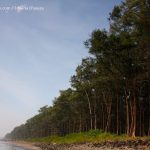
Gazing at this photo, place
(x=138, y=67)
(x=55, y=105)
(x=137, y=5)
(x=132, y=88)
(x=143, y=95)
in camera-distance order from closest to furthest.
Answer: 1. (x=137, y=5)
2. (x=138, y=67)
3. (x=132, y=88)
4. (x=143, y=95)
5. (x=55, y=105)

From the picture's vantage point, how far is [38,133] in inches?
→ 7579

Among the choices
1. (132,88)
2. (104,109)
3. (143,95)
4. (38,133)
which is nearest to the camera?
(132,88)

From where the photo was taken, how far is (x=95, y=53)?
4538 centimetres

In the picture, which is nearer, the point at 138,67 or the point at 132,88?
the point at 138,67

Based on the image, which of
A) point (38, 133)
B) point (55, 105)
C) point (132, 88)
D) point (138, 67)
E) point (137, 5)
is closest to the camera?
point (137, 5)

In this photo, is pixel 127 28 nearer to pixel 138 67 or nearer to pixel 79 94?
pixel 138 67

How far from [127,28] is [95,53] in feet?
17.5

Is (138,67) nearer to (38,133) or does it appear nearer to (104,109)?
(104,109)

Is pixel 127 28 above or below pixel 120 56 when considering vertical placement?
above

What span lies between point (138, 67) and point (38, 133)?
156m

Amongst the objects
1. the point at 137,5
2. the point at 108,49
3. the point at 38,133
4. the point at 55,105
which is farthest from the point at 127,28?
the point at 38,133

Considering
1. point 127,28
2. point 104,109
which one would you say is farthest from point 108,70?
point 104,109

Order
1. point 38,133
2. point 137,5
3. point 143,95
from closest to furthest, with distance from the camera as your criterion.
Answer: point 137,5
point 143,95
point 38,133

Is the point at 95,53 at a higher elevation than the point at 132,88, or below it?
higher
